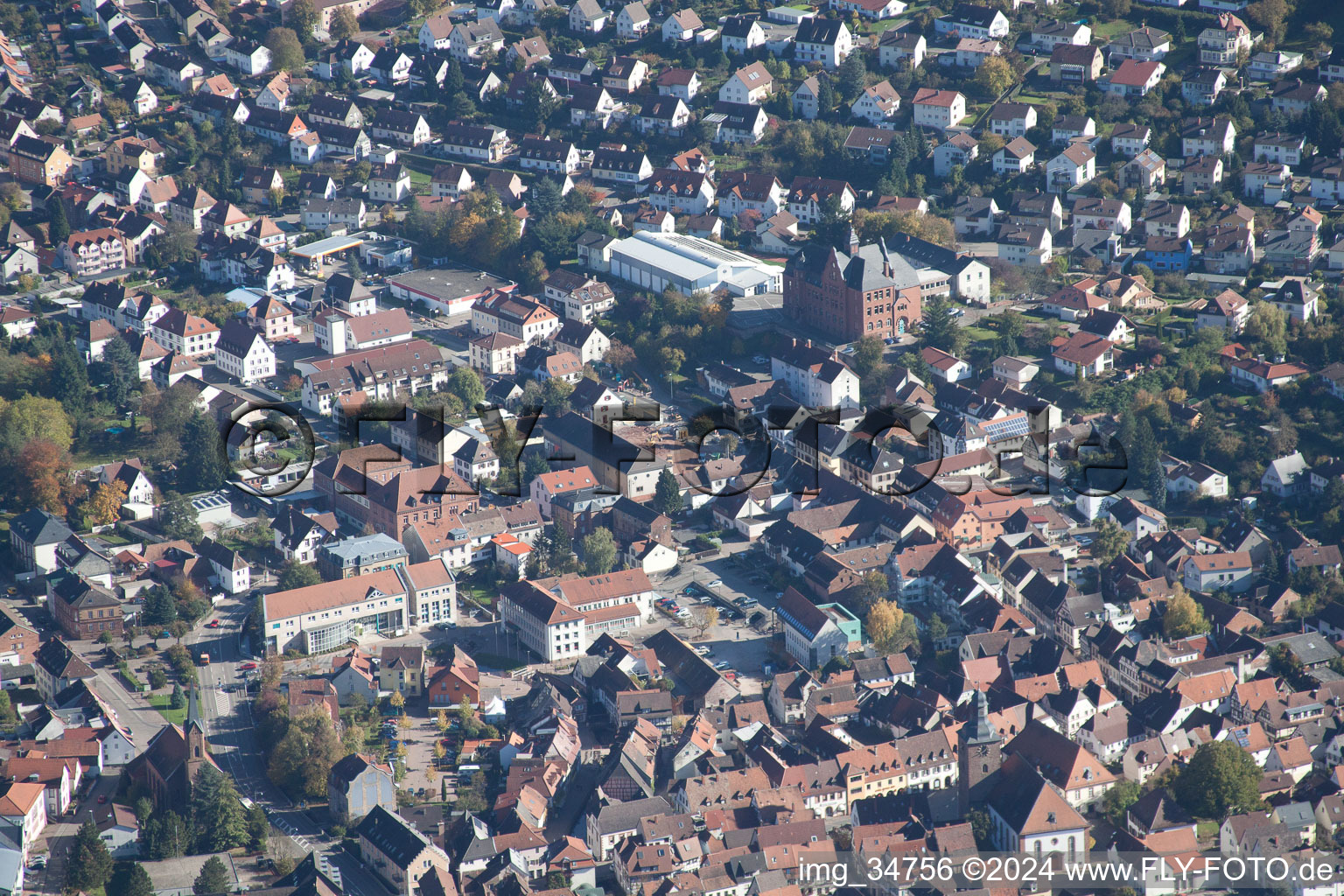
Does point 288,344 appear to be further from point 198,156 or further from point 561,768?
point 561,768

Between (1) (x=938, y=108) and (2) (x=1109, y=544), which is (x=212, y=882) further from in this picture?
(1) (x=938, y=108)

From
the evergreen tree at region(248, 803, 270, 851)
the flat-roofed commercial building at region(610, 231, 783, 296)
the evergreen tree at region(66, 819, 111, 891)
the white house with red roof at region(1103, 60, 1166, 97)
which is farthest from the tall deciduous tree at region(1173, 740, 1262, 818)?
the white house with red roof at region(1103, 60, 1166, 97)

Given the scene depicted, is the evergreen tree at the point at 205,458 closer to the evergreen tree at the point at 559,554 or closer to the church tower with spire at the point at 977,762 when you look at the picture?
the evergreen tree at the point at 559,554

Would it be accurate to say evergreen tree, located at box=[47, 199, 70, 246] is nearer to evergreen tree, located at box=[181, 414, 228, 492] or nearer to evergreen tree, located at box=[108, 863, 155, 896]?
evergreen tree, located at box=[181, 414, 228, 492]

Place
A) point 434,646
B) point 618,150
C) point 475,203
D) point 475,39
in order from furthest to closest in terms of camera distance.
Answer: point 475,39, point 618,150, point 475,203, point 434,646

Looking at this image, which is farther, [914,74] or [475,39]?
[475,39]

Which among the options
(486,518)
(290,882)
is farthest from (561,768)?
(486,518)
